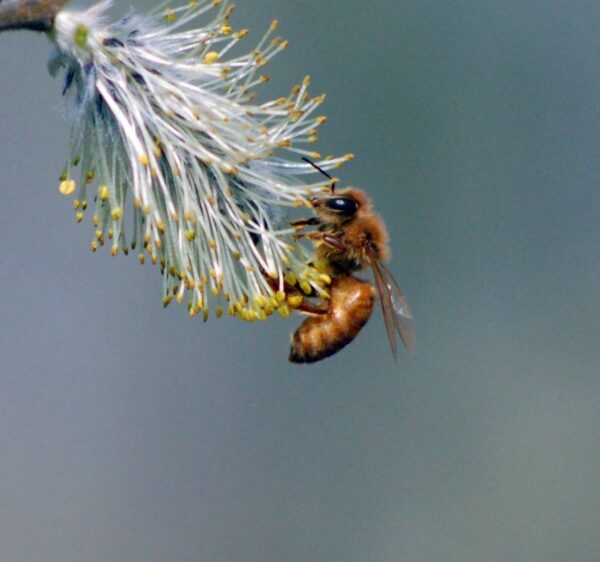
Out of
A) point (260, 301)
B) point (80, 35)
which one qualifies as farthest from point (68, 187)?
point (260, 301)

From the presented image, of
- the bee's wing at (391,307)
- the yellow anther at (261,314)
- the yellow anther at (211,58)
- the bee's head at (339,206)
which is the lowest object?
the yellow anther at (261,314)

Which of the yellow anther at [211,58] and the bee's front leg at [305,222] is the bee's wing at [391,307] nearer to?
the bee's front leg at [305,222]

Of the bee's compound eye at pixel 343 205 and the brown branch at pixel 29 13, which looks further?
the bee's compound eye at pixel 343 205

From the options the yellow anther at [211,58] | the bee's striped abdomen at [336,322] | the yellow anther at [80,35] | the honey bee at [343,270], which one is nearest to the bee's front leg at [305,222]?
the honey bee at [343,270]

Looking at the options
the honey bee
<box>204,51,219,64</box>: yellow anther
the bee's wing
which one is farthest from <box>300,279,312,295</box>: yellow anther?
<box>204,51,219,64</box>: yellow anther

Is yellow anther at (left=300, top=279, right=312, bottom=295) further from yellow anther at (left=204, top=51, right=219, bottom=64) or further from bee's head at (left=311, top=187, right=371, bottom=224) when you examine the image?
yellow anther at (left=204, top=51, right=219, bottom=64)

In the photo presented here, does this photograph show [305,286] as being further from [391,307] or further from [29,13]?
[29,13]

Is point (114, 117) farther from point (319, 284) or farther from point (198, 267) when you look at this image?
point (319, 284)
